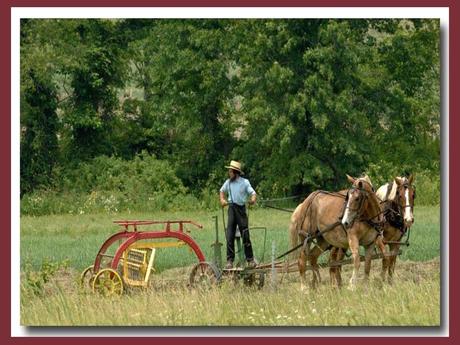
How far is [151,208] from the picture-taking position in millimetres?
28078

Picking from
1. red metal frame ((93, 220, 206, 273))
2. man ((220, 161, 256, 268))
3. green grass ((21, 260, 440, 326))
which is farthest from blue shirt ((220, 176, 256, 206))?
green grass ((21, 260, 440, 326))

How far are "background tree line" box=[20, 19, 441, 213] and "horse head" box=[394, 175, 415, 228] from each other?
1052 centimetres

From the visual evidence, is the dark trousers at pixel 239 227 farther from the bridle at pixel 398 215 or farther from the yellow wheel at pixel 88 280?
the bridle at pixel 398 215

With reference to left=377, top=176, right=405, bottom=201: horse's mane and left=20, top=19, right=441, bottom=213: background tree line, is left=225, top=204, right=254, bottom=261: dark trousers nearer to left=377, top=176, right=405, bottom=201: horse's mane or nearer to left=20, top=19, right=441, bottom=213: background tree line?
left=377, top=176, right=405, bottom=201: horse's mane

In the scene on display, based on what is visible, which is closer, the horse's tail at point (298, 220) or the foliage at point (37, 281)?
the foliage at point (37, 281)

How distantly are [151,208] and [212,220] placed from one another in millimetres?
2006

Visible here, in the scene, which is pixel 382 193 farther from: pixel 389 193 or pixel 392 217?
pixel 392 217

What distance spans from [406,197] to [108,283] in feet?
13.3

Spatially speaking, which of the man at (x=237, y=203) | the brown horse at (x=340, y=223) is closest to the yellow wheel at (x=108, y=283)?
the man at (x=237, y=203)

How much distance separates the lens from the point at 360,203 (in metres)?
16.5

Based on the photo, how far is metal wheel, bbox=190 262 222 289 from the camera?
16453 millimetres

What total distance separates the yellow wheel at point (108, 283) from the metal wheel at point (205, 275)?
971mm

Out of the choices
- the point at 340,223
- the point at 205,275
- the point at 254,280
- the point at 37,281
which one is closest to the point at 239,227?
the point at 254,280

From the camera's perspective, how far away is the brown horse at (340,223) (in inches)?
650
